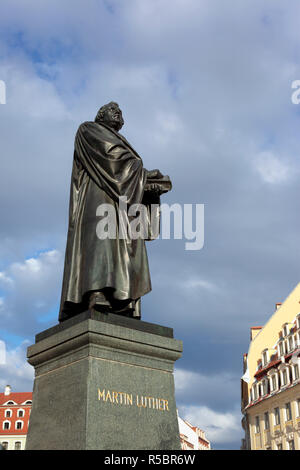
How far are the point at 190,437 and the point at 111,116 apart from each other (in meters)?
111

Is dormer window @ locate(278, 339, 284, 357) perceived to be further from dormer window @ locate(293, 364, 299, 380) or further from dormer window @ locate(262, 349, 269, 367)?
dormer window @ locate(293, 364, 299, 380)

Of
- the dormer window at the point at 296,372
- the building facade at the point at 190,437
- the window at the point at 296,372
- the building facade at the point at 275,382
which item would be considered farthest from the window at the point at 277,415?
the building facade at the point at 190,437

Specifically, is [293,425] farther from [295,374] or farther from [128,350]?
[128,350]

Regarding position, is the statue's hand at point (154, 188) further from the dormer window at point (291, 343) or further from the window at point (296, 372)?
the dormer window at point (291, 343)

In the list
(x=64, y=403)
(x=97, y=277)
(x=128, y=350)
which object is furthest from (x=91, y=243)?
(x=64, y=403)

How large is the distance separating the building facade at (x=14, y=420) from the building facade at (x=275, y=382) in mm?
36893

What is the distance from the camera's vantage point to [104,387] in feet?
21.5

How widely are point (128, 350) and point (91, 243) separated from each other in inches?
65.7

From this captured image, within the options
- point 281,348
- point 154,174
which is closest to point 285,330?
point 281,348

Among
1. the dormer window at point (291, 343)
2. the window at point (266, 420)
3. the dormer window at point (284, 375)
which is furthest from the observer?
the dormer window at point (291, 343)

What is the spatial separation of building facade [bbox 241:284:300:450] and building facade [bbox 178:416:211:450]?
36.5 metres

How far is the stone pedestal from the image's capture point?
6.33m

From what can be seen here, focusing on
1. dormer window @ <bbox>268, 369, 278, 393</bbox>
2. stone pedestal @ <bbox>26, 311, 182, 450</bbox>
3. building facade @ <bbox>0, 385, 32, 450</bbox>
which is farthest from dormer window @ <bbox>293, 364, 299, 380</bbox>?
stone pedestal @ <bbox>26, 311, 182, 450</bbox>

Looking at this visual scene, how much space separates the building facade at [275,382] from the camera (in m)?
52.1
